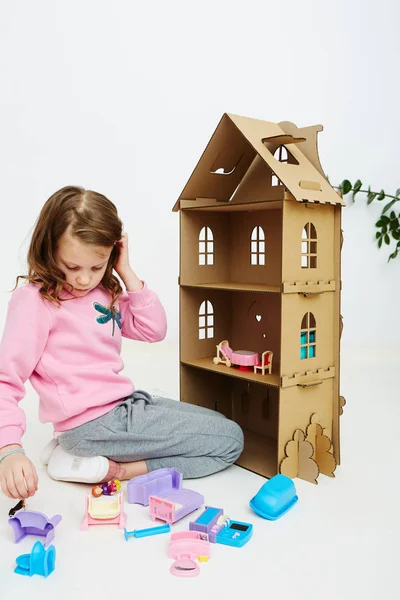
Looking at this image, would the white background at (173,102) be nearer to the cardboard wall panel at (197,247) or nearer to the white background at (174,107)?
the white background at (174,107)

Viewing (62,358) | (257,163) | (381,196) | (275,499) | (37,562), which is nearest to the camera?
Result: (37,562)

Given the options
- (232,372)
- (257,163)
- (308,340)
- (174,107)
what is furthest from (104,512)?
(174,107)

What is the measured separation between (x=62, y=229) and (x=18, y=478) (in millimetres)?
481

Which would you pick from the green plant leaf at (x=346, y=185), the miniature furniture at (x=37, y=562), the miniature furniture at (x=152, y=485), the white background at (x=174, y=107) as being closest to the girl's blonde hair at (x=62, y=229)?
the miniature furniture at (x=152, y=485)

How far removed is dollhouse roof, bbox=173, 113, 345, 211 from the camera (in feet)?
4.32

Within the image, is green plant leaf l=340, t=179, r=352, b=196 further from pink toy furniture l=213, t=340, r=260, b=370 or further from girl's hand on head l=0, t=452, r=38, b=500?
girl's hand on head l=0, t=452, r=38, b=500

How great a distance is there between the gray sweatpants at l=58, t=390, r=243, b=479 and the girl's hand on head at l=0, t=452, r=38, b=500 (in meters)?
0.23

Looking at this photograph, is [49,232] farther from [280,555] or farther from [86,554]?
[280,555]

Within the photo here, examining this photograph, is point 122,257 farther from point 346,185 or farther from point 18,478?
point 346,185

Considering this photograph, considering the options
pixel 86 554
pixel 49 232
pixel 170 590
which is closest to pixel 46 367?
pixel 49 232

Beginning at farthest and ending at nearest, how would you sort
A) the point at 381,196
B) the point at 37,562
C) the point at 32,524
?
1. the point at 381,196
2. the point at 32,524
3. the point at 37,562

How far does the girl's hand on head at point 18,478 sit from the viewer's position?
1.05 m

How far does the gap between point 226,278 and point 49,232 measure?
1.93 ft

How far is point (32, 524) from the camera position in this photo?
3.43 ft
